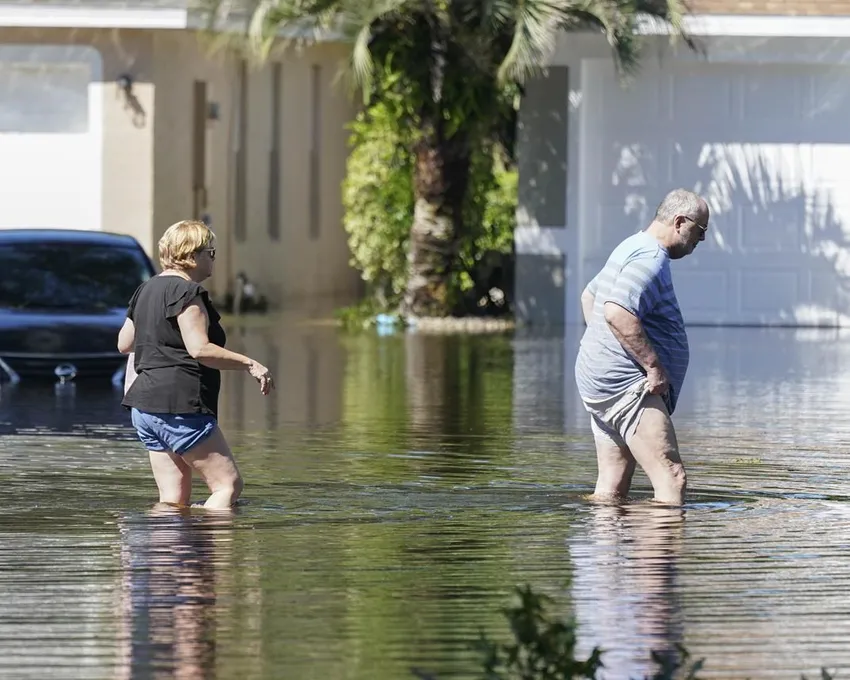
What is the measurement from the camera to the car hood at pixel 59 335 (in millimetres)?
16422

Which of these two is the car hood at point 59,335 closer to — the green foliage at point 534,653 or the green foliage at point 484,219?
the green foliage at point 484,219

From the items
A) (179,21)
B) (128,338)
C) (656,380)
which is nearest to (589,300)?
(656,380)

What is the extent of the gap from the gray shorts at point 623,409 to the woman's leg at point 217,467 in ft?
5.27

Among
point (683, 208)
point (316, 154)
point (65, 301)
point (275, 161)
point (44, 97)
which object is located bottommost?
point (65, 301)

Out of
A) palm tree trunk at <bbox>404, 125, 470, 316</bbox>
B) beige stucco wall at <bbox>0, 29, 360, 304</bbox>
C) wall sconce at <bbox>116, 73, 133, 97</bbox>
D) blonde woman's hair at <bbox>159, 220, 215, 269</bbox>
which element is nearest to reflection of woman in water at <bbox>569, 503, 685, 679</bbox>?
blonde woman's hair at <bbox>159, 220, 215, 269</bbox>

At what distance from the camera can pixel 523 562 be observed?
8.20 meters

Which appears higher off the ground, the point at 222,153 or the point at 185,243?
the point at 222,153

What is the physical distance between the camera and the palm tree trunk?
23.0 metres

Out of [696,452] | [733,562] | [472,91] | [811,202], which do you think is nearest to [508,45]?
[472,91]

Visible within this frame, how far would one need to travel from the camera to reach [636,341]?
9.04 m

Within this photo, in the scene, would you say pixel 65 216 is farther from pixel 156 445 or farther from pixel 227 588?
pixel 227 588

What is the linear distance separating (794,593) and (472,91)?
15059 mm

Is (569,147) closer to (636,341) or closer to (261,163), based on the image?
(261,163)

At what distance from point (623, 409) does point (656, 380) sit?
Answer: 232mm
